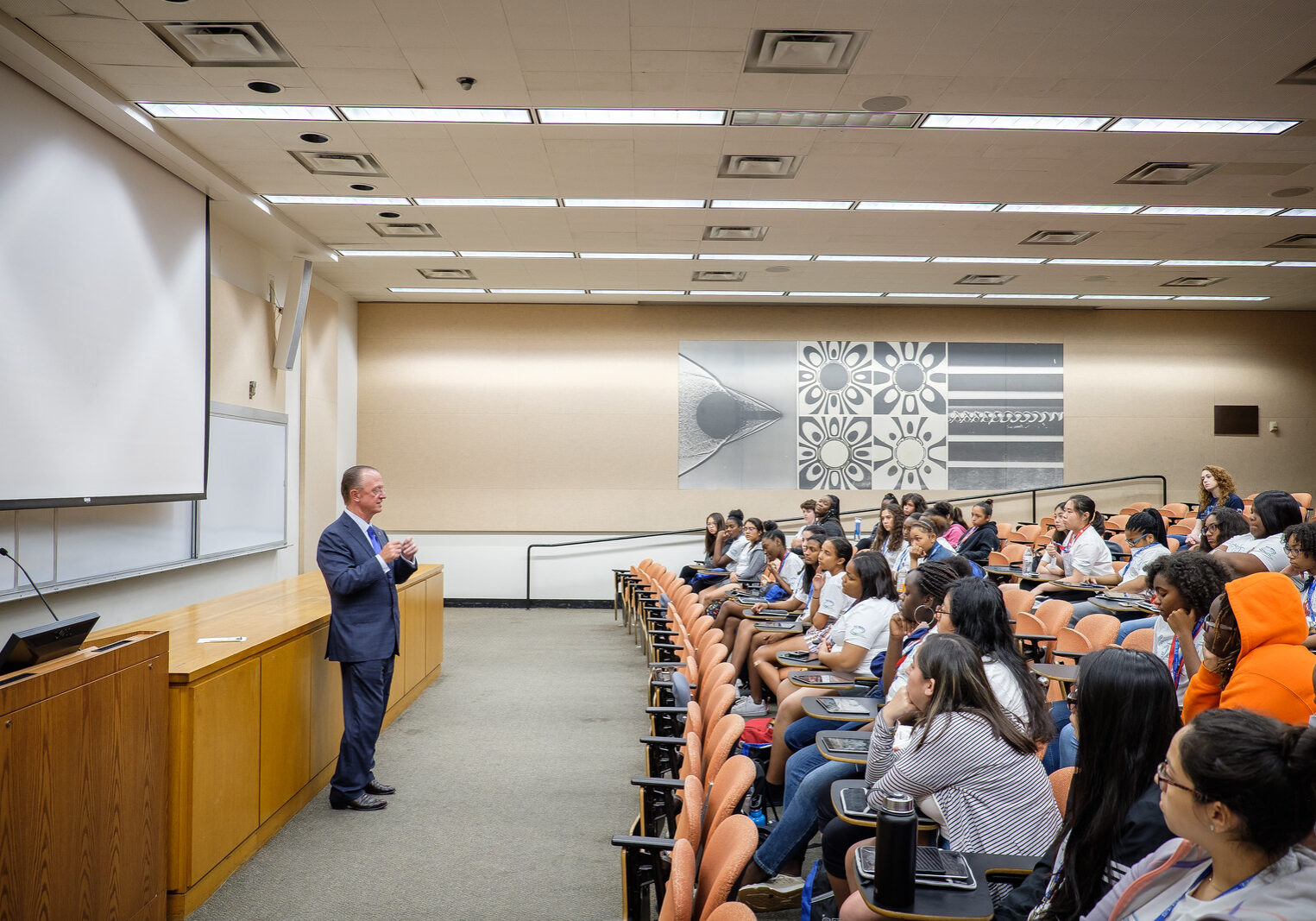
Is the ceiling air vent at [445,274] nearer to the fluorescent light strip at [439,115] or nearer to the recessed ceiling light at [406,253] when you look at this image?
the recessed ceiling light at [406,253]

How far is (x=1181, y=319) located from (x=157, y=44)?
13.1 metres

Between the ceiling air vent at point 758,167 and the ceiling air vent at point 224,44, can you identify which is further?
the ceiling air vent at point 758,167

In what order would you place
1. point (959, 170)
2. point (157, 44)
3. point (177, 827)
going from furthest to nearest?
point (959, 170), point (157, 44), point (177, 827)

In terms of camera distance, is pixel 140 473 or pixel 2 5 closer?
pixel 2 5

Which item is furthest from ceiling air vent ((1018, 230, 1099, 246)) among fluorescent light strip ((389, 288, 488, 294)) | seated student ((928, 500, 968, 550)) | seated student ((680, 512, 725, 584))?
fluorescent light strip ((389, 288, 488, 294))

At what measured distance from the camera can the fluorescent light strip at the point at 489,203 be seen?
7.77m

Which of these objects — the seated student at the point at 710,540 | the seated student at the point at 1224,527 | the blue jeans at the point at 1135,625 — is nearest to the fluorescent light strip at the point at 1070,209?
the seated student at the point at 1224,527

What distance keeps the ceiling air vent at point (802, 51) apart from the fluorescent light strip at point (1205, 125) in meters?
2.26

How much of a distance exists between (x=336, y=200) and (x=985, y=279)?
24.3 feet

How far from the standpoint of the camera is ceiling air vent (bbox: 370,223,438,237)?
28.2ft

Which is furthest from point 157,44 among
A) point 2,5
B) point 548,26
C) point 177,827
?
point 177,827

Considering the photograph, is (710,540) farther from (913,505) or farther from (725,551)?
(913,505)

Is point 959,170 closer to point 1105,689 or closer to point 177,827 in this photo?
point 1105,689

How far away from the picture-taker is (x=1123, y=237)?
8953mm
